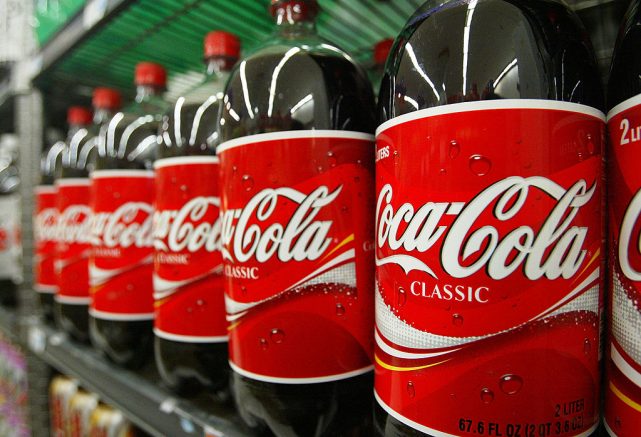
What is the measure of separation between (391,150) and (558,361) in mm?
252

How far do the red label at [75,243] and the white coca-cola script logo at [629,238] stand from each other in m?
1.08

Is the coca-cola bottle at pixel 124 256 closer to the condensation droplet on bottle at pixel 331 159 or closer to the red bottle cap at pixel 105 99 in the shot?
the red bottle cap at pixel 105 99

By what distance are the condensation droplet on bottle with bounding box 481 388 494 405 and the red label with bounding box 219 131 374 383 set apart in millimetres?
190

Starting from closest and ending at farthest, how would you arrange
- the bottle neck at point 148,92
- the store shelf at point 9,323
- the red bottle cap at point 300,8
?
the red bottle cap at point 300,8, the bottle neck at point 148,92, the store shelf at point 9,323

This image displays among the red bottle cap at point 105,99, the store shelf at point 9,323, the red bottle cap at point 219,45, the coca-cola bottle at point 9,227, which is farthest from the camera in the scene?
the coca-cola bottle at point 9,227

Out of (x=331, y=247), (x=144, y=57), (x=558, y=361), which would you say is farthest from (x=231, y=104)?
(x=144, y=57)

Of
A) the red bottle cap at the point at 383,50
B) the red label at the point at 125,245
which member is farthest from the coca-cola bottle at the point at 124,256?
the red bottle cap at the point at 383,50

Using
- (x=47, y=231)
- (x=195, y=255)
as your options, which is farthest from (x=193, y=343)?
(x=47, y=231)

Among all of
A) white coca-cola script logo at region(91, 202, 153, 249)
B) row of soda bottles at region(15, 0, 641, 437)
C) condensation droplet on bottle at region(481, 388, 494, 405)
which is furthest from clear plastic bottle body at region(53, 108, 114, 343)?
condensation droplet on bottle at region(481, 388, 494, 405)

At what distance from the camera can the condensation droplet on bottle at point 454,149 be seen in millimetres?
405

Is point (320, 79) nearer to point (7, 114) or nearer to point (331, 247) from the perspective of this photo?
point (331, 247)

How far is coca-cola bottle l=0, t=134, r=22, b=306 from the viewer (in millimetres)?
1555

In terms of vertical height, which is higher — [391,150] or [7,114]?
[7,114]

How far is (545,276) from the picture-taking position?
1.32ft
